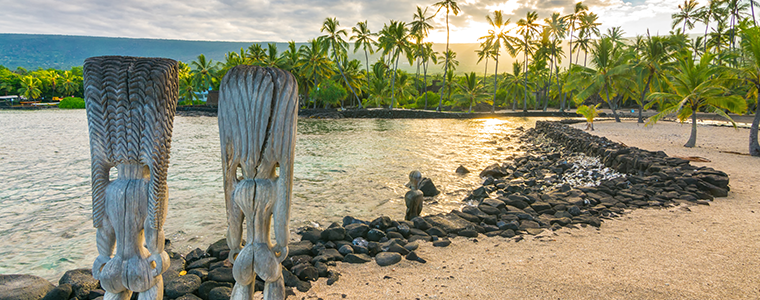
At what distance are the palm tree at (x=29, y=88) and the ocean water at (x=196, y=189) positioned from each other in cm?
5190

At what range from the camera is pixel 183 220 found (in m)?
6.52

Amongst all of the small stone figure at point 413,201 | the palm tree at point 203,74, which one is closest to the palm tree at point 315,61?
the palm tree at point 203,74

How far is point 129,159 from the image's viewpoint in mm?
1797

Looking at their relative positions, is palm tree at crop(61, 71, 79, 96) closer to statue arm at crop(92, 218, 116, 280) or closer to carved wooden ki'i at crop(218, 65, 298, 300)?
statue arm at crop(92, 218, 116, 280)

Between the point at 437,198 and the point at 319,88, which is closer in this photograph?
the point at 437,198

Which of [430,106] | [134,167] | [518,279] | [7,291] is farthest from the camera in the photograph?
[430,106]

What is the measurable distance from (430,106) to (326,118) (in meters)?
18.2

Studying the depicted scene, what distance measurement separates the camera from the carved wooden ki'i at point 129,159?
1.76m

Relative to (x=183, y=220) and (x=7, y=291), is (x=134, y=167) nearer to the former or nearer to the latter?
(x=7, y=291)

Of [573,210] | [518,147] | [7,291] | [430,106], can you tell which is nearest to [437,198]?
[573,210]

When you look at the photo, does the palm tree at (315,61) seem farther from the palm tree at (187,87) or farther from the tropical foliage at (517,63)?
the palm tree at (187,87)

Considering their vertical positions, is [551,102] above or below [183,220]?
above

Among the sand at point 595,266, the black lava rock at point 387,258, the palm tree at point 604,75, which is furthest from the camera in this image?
the palm tree at point 604,75

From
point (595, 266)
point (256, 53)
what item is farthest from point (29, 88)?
point (595, 266)
